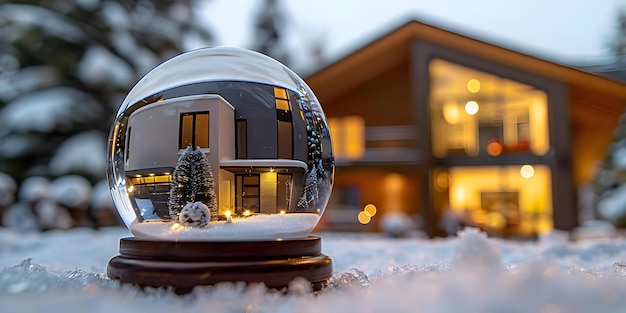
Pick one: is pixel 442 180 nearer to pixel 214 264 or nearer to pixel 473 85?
pixel 473 85

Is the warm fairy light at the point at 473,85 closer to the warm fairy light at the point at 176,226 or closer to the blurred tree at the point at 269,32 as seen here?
the warm fairy light at the point at 176,226

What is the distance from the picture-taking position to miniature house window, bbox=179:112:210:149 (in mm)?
1765

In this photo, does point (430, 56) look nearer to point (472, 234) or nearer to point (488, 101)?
point (488, 101)

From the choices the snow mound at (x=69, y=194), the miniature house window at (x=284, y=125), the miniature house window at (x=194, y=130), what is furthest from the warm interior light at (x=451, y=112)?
the miniature house window at (x=194, y=130)

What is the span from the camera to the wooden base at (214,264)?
5.22 feet

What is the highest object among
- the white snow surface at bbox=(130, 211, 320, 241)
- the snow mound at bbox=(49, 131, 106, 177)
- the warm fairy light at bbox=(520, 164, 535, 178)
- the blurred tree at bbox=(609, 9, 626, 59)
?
the blurred tree at bbox=(609, 9, 626, 59)

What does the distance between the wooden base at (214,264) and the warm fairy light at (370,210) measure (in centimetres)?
1685

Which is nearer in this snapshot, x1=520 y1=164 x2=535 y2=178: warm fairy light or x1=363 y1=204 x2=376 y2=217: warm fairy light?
x1=520 y1=164 x2=535 y2=178: warm fairy light

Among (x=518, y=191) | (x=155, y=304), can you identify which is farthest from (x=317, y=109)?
(x=518, y=191)

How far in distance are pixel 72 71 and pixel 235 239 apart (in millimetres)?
17539

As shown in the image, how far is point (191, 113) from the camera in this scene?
5.91ft

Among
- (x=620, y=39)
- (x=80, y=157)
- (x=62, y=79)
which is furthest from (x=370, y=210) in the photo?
(x=620, y=39)

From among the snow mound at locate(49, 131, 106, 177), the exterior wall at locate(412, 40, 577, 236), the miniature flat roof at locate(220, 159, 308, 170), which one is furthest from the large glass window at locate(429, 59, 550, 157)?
the miniature flat roof at locate(220, 159, 308, 170)

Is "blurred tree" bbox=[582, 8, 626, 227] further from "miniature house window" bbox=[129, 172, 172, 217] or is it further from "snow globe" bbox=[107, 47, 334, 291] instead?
"miniature house window" bbox=[129, 172, 172, 217]
